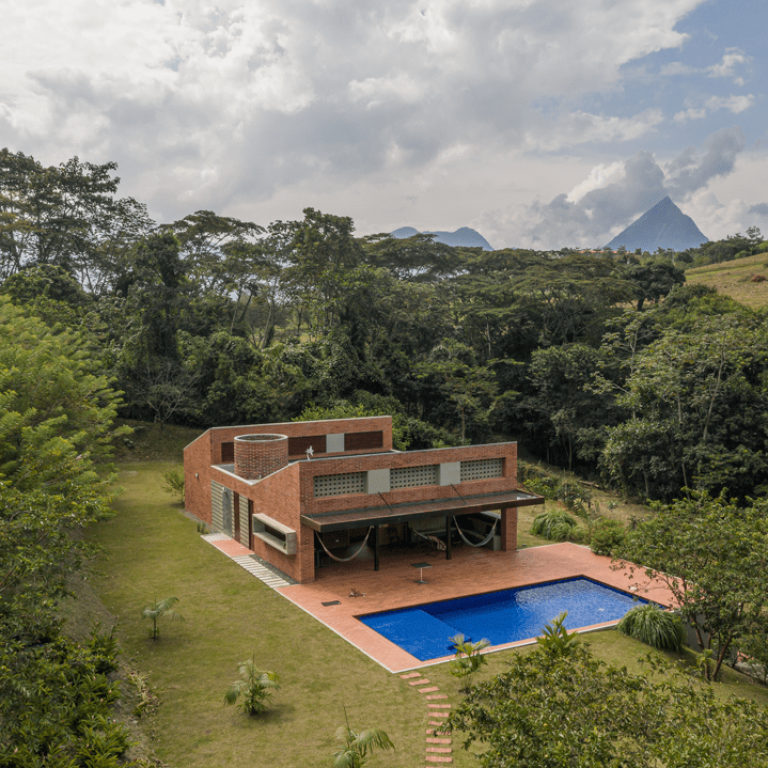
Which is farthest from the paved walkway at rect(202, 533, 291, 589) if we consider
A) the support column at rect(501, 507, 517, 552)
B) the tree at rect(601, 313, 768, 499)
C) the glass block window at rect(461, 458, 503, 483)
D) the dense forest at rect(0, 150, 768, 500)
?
the tree at rect(601, 313, 768, 499)

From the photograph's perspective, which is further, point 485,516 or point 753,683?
point 485,516

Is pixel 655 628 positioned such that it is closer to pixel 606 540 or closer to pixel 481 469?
pixel 606 540

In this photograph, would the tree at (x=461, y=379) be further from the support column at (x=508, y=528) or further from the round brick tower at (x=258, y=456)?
the round brick tower at (x=258, y=456)

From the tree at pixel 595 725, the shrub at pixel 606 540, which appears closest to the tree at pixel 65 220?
the shrub at pixel 606 540

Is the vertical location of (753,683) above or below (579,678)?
below

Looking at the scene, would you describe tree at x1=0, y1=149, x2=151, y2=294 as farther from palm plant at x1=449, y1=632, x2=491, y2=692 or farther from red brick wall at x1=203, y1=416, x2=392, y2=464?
palm plant at x1=449, y1=632, x2=491, y2=692

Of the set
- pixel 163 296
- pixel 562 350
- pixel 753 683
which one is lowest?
pixel 753 683

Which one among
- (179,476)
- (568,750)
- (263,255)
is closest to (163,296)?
(263,255)

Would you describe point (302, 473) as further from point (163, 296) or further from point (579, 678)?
point (163, 296)
